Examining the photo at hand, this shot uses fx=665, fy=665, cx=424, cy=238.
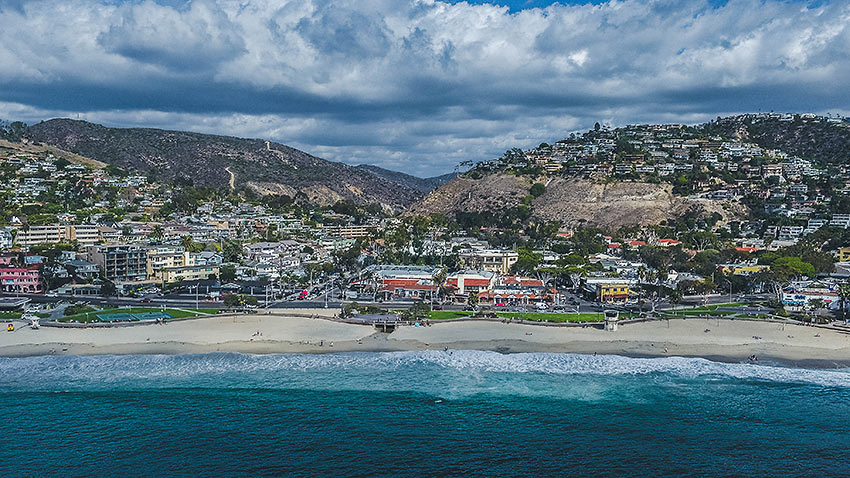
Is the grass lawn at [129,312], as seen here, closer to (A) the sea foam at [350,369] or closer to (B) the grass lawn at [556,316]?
(A) the sea foam at [350,369]

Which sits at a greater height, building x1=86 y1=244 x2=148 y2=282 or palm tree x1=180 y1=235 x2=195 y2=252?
palm tree x1=180 y1=235 x2=195 y2=252

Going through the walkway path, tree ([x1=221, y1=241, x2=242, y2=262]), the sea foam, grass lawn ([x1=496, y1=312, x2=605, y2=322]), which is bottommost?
the sea foam

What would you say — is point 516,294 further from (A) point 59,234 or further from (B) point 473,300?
(A) point 59,234

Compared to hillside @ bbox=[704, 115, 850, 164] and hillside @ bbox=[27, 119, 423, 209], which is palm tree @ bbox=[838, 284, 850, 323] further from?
hillside @ bbox=[27, 119, 423, 209]

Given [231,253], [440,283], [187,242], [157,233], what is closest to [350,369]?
[440,283]

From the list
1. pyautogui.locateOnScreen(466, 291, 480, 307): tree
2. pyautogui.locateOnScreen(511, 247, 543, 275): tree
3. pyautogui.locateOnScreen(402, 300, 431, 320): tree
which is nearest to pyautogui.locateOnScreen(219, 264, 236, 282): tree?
pyautogui.locateOnScreen(402, 300, 431, 320): tree

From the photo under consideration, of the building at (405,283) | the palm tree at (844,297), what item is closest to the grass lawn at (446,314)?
the building at (405,283)
